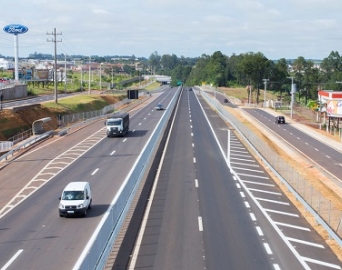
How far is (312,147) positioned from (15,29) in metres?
90.4

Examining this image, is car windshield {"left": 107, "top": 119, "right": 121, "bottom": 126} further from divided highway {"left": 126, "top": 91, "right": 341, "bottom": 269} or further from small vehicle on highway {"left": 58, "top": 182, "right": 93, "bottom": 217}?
small vehicle on highway {"left": 58, "top": 182, "right": 93, "bottom": 217}

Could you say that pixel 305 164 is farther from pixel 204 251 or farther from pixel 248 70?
pixel 248 70

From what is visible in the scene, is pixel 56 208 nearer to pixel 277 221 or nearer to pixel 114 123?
pixel 277 221

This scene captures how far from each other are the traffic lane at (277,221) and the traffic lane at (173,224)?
11.4ft

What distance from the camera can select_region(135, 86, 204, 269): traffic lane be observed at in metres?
24.1

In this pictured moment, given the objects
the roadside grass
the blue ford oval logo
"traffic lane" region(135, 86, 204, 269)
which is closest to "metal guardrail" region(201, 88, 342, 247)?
"traffic lane" region(135, 86, 204, 269)

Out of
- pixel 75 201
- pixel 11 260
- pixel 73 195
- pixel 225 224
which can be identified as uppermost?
pixel 73 195

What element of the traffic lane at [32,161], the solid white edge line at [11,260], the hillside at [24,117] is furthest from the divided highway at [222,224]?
the hillside at [24,117]

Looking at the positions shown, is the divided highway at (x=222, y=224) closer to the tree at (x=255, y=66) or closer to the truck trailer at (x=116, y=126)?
the truck trailer at (x=116, y=126)

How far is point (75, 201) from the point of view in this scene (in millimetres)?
31297

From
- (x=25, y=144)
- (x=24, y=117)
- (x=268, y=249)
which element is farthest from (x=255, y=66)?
(x=268, y=249)

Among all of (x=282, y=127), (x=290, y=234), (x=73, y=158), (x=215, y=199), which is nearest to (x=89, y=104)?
(x=282, y=127)

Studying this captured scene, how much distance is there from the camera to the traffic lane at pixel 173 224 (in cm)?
2409

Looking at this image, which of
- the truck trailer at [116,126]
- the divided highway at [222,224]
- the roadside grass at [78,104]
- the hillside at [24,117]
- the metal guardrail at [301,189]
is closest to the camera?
the divided highway at [222,224]
